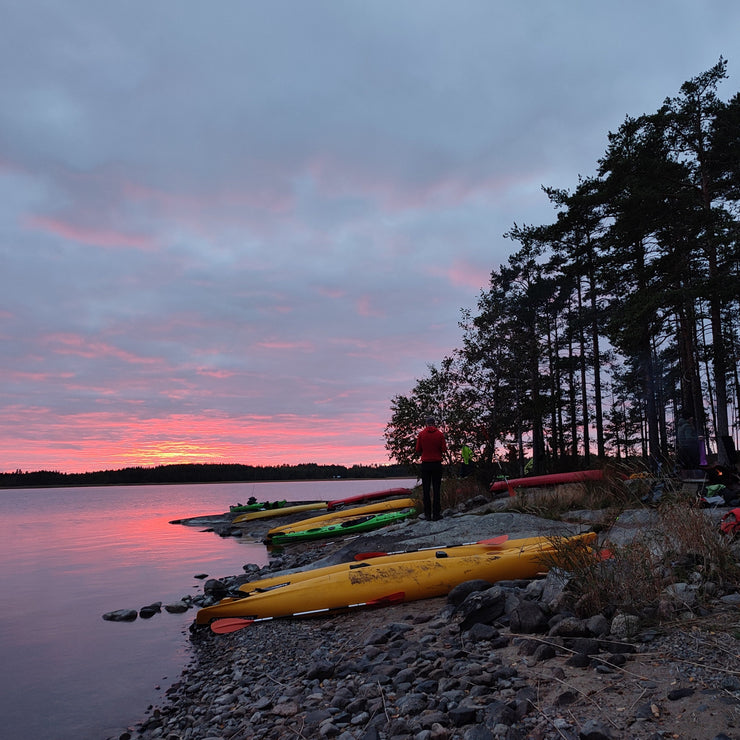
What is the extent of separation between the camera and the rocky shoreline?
2717 millimetres

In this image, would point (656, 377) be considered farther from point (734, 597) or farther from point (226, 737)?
point (226, 737)

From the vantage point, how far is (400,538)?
413 inches

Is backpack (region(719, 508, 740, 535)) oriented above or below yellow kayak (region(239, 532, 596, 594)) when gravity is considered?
above

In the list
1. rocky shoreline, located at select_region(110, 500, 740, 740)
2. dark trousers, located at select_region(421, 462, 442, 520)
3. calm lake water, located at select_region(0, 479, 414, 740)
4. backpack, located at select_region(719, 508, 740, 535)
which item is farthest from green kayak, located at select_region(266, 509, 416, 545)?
backpack, located at select_region(719, 508, 740, 535)

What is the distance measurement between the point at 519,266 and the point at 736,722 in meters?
29.7

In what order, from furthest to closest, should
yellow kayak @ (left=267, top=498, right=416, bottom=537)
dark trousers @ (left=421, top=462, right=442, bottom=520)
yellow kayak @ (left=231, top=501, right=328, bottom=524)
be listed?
yellow kayak @ (left=231, top=501, right=328, bottom=524), yellow kayak @ (left=267, top=498, right=416, bottom=537), dark trousers @ (left=421, top=462, right=442, bottom=520)

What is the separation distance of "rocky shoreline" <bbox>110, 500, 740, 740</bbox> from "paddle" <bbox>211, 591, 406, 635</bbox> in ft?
0.55

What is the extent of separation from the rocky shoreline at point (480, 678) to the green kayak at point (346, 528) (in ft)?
28.2

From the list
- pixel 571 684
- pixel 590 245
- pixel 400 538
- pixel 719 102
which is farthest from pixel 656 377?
pixel 571 684

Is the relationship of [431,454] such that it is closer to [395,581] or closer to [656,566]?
[395,581]

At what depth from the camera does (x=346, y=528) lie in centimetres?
1510

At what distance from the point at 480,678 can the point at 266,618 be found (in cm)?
410

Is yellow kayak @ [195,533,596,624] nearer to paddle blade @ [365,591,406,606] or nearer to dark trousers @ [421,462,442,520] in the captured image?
paddle blade @ [365,591,406,606]

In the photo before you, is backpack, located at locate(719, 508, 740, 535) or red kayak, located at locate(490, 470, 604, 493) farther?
red kayak, located at locate(490, 470, 604, 493)
